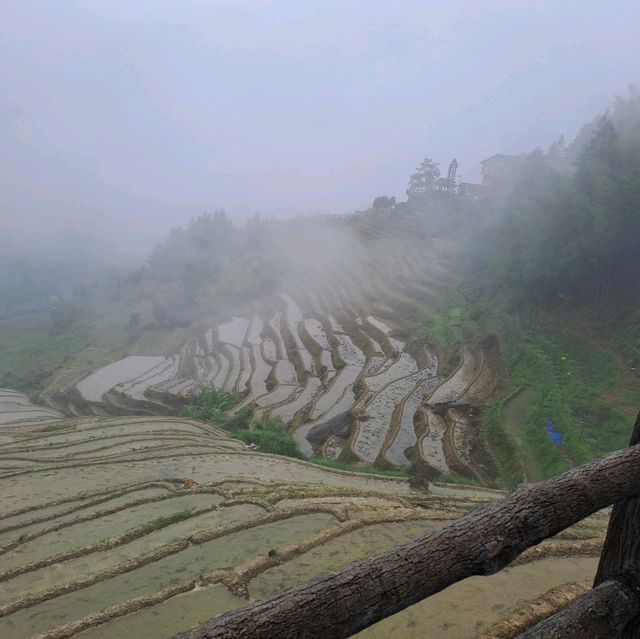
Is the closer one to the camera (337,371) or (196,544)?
(196,544)

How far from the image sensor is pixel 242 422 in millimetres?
19094

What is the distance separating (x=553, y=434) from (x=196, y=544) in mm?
11749

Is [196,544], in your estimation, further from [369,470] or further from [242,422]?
[242,422]

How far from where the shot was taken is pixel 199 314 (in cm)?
4144

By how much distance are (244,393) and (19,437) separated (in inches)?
398

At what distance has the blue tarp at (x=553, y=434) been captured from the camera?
1371 centimetres

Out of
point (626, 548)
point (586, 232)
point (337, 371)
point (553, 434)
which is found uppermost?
point (586, 232)

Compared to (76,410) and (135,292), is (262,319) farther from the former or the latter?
(135,292)

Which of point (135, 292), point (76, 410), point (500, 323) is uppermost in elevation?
point (135, 292)

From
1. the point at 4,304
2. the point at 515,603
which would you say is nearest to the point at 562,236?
the point at 515,603

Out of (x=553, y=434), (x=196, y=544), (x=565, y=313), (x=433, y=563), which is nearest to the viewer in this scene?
(x=433, y=563)

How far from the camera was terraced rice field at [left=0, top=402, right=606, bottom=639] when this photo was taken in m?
5.05

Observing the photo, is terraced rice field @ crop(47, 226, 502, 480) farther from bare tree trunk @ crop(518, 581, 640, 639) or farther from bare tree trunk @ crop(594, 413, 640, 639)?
bare tree trunk @ crop(518, 581, 640, 639)

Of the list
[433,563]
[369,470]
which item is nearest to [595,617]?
[433,563]
